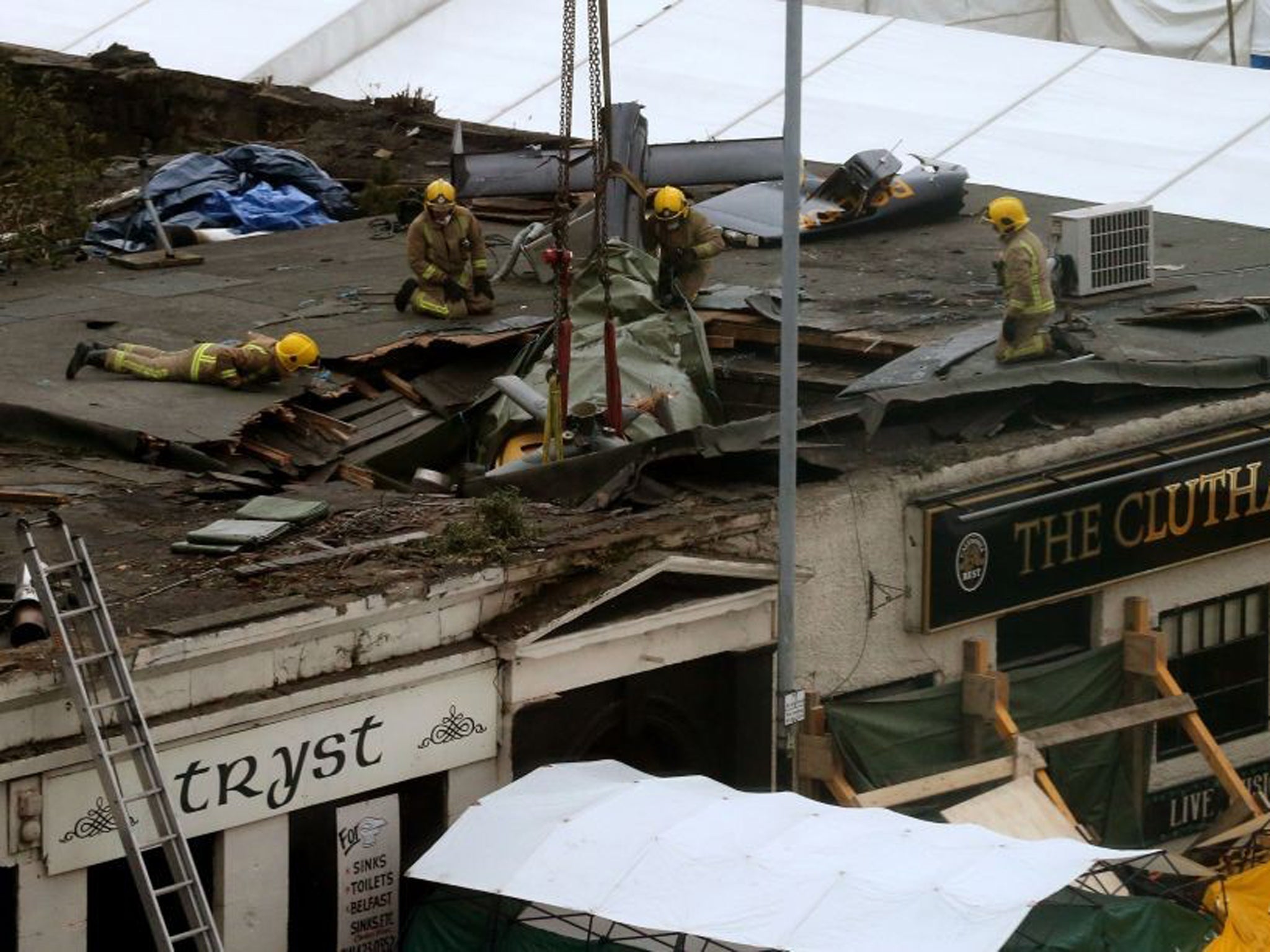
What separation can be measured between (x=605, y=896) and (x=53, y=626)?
3.08 m

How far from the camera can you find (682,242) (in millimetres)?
21125

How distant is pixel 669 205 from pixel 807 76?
8.93m

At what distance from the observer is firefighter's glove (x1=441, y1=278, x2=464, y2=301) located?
825 inches

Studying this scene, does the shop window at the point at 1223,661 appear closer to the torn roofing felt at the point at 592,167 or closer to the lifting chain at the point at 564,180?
the lifting chain at the point at 564,180

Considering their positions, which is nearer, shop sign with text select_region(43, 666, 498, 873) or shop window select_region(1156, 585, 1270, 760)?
shop sign with text select_region(43, 666, 498, 873)

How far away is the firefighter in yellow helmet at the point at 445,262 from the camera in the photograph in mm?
20953

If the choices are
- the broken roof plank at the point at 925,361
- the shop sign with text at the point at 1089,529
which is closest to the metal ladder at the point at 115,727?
the shop sign with text at the point at 1089,529

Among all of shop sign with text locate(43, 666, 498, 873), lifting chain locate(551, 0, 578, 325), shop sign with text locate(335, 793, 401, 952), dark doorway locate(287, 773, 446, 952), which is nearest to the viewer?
shop sign with text locate(43, 666, 498, 873)

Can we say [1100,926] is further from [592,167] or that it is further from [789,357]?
[592,167]

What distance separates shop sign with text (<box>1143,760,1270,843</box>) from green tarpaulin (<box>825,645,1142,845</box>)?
26 cm

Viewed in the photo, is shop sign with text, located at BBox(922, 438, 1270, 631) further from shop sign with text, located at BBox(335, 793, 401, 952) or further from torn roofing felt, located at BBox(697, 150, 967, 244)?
torn roofing felt, located at BBox(697, 150, 967, 244)

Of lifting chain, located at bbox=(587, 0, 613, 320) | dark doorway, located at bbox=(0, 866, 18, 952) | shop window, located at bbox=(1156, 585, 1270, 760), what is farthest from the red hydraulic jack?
dark doorway, located at bbox=(0, 866, 18, 952)

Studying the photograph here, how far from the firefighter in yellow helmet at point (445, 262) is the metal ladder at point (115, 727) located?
812 cm

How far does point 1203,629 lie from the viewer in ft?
63.0
